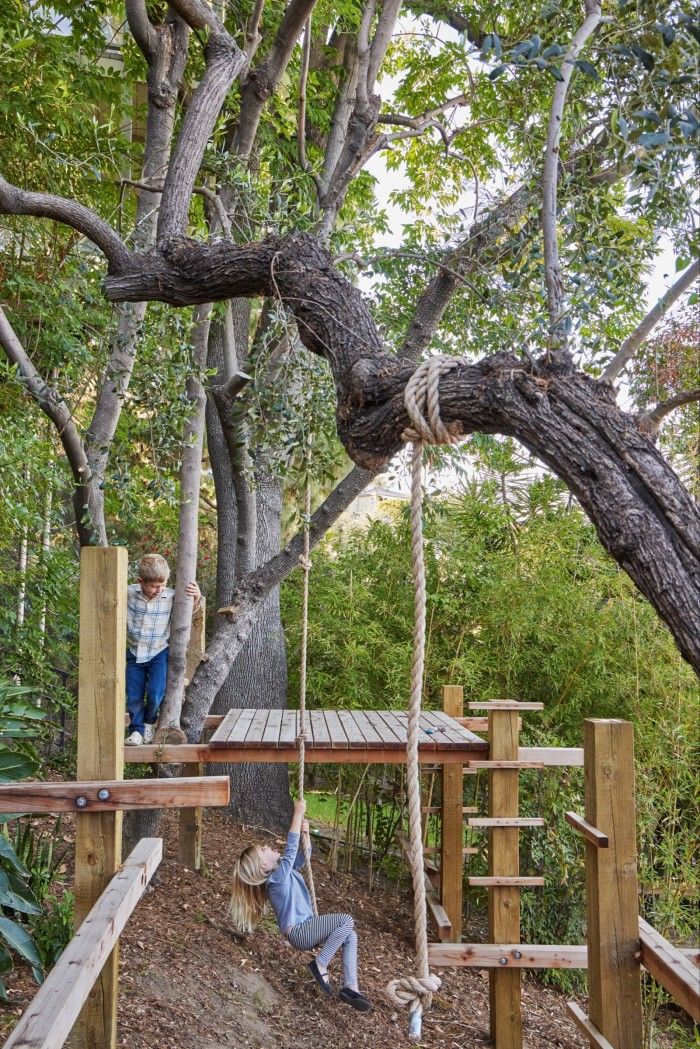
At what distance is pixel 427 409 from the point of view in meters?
1.97

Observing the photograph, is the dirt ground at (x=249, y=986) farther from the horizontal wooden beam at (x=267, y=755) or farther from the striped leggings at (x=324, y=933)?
the horizontal wooden beam at (x=267, y=755)

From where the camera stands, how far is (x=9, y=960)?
3164 millimetres

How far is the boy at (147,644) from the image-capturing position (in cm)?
481

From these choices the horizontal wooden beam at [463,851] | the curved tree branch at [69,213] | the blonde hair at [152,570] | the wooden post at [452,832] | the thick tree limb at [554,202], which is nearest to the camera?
the thick tree limb at [554,202]

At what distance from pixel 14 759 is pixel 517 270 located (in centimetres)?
265

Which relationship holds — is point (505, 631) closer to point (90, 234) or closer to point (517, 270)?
point (517, 270)

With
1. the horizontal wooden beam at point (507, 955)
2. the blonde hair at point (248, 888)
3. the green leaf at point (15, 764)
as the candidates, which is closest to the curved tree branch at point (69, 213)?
the green leaf at point (15, 764)

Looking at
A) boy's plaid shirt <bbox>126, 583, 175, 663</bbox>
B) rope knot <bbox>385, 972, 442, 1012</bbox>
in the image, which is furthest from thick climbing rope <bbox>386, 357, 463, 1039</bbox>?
boy's plaid shirt <bbox>126, 583, 175, 663</bbox>

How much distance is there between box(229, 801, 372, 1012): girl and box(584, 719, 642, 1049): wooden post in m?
1.52

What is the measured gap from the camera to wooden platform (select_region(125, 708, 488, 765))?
4160 mm

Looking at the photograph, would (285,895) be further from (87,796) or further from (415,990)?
(415,990)

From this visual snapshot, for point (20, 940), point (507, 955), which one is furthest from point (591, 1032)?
point (20, 940)

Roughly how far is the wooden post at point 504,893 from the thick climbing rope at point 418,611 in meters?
2.62

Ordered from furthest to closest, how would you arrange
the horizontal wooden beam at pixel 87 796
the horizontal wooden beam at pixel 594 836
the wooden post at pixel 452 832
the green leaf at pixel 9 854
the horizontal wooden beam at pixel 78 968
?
1. the wooden post at pixel 452 832
2. the green leaf at pixel 9 854
3. the horizontal wooden beam at pixel 594 836
4. the horizontal wooden beam at pixel 87 796
5. the horizontal wooden beam at pixel 78 968
